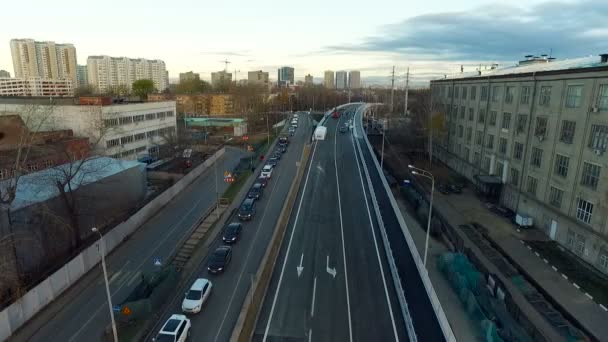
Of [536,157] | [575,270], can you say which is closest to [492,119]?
[536,157]

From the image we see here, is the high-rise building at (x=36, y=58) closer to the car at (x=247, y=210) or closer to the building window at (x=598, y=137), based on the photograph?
Answer: the car at (x=247, y=210)

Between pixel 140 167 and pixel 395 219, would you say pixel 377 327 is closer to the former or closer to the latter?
pixel 395 219

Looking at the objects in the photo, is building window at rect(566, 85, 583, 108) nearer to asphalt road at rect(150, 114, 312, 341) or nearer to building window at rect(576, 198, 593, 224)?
building window at rect(576, 198, 593, 224)

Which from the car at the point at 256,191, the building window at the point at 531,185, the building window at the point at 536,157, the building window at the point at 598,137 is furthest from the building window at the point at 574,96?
the car at the point at 256,191

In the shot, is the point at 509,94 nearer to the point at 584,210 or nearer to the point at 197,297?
the point at 584,210

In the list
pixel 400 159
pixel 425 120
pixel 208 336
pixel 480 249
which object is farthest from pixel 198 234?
pixel 425 120

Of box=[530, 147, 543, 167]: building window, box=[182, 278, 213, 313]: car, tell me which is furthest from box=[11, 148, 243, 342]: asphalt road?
box=[530, 147, 543, 167]: building window
